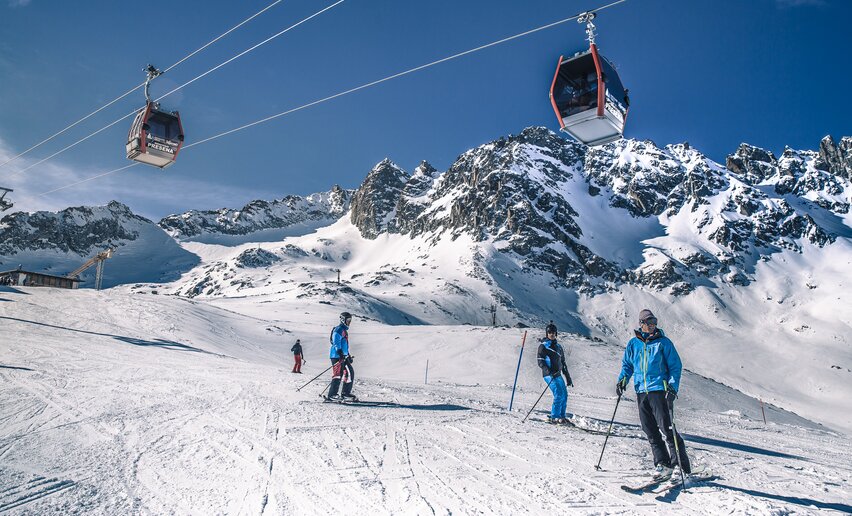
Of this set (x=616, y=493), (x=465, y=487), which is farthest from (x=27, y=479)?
(x=616, y=493)

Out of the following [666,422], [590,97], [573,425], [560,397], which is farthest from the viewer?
[590,97]

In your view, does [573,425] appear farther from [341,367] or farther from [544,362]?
[341,367]

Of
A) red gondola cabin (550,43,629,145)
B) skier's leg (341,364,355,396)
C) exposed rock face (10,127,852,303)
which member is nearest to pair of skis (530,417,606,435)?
skier's leg (341,364,355,396)

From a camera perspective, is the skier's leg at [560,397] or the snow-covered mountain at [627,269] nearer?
the skier's leg at [560,397]

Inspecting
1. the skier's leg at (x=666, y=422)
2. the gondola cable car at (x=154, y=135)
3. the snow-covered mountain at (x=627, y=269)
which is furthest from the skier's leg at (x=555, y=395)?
the snow-covered mountain at (x=627, y=269)

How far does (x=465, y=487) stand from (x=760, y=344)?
124470 mm

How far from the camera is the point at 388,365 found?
3519 cm

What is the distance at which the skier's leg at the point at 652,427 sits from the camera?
6637 mm

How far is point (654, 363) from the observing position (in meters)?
6.79

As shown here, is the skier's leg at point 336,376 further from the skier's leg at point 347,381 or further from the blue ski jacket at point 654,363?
the blue ski jacket at point 654,363

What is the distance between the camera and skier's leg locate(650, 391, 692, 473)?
650cm

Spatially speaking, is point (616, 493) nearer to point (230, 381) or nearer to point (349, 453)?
point (349, 453)

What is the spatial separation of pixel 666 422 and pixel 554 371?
175 inches

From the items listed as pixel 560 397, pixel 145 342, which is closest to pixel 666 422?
pixel 560 397
